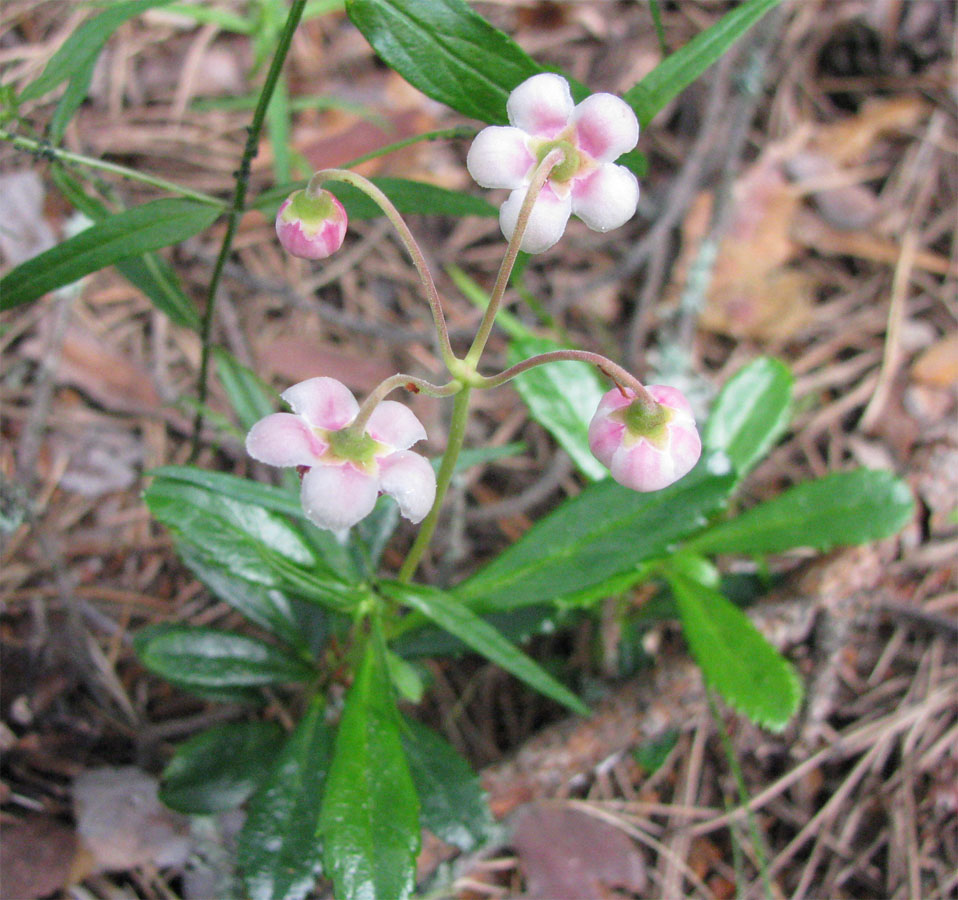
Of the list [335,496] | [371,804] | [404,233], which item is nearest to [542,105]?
[404,233]

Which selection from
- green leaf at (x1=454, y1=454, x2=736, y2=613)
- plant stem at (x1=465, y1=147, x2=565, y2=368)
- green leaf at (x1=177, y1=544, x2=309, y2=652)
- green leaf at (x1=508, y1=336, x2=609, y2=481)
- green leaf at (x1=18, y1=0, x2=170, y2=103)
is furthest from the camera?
green leaf at (x1=508, y1=336, x2=609, y2=481)

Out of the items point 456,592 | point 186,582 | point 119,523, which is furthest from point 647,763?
point 119,523

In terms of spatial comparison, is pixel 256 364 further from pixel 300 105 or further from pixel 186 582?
pixel 300 105

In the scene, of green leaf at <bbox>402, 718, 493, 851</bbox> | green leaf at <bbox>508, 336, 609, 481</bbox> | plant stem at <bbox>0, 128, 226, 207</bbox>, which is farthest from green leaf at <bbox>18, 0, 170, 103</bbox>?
green leaf at <bbox>402, 718, 493, 851</bbox>

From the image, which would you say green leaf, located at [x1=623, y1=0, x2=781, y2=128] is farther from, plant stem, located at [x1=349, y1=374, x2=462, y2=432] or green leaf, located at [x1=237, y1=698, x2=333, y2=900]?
green leaf, located at [x1=237, y1=698, x2=333, y2=900]

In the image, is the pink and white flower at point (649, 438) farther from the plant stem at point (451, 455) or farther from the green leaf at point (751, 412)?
the green leaf at point (751, 412)

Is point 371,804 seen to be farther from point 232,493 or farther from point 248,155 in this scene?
point 248,155
